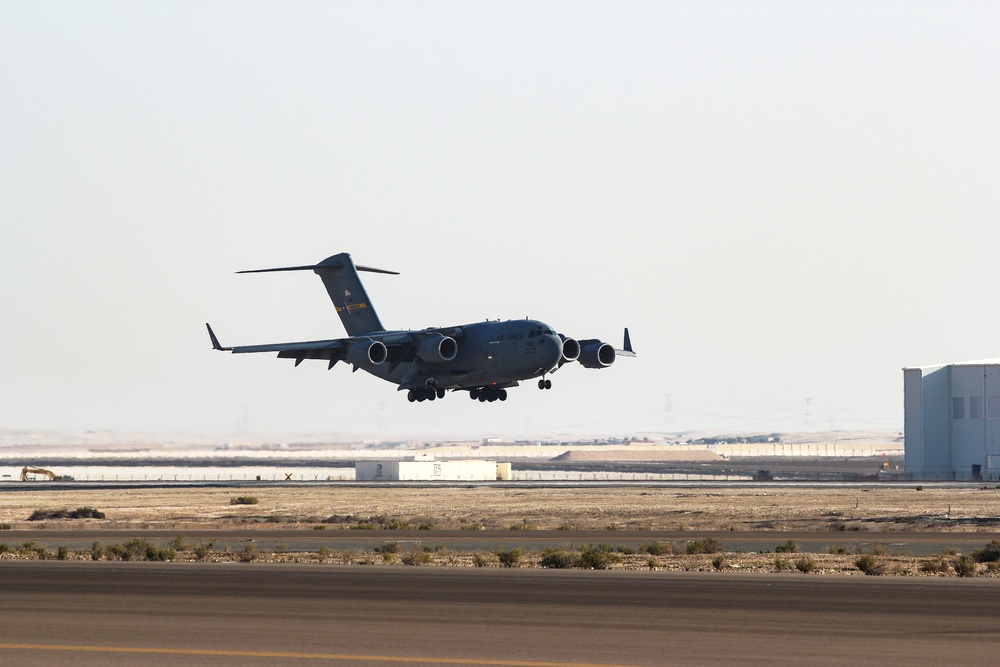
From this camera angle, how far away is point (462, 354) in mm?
61250

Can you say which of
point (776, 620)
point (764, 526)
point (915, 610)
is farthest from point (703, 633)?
point (764, 526)

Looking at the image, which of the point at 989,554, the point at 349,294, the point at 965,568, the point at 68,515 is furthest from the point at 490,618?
the point at 349,294

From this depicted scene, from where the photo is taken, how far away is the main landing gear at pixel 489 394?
205ft

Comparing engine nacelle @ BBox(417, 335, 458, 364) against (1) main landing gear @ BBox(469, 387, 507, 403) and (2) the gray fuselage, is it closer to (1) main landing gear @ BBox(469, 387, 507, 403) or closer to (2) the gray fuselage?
(2) the gray fuselage

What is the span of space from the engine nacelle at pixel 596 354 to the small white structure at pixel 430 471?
34769 mm

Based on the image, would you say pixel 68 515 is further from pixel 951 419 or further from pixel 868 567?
pixel 951 419

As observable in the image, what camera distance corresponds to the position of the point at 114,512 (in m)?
54.8

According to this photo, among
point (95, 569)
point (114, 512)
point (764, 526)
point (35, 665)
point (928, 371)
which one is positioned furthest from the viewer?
point (928, 371)

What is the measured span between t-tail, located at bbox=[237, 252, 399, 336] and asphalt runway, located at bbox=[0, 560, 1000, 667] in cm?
4599

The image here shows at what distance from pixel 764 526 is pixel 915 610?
25.2 metres

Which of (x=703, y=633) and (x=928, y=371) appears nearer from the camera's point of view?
(x=703, y=633)

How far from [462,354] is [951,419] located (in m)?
38.8

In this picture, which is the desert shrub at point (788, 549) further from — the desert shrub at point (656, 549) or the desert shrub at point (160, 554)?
the desert shrub at point (160, 554)

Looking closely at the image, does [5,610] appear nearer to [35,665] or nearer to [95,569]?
[35,665]
